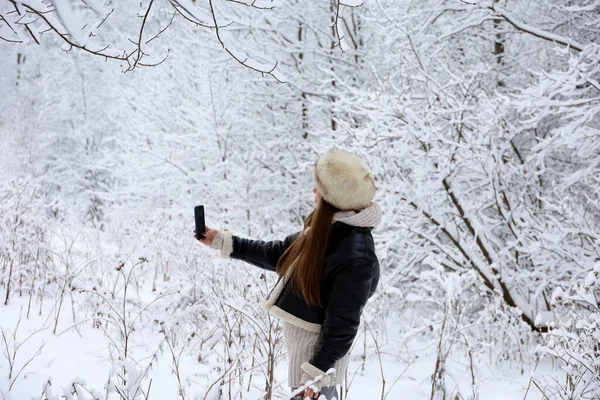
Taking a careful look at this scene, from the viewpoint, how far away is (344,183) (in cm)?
180

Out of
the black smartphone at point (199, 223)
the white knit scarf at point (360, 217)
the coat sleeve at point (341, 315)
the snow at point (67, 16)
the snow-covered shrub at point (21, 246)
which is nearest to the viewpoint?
the snow at point (67, 16)

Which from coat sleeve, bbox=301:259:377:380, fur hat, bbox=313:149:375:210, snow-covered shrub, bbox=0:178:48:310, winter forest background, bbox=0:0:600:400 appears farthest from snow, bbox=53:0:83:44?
snow-covered shrub, bbox=0:178:48:310

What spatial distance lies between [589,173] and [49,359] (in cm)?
424

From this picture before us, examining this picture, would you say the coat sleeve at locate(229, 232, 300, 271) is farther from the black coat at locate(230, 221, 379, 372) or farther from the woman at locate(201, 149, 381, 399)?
the black coat at locate(230, 221, 379, 372)

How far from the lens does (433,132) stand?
4.16m

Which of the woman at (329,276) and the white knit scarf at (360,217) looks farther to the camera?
the white knit scarf at (360,217)

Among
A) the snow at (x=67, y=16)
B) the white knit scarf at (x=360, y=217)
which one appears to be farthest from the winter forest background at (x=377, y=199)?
the white knit scarf at (x=360, y=217)

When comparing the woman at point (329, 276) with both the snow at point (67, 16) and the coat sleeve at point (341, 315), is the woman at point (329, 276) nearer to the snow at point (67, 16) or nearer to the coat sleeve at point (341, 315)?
the coat sleeve at point (341, 315)

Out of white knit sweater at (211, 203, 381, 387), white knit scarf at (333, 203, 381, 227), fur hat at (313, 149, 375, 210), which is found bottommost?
white knit sweater at (211, 203, 381, 387)

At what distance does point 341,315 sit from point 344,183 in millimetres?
513

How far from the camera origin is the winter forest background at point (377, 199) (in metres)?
2.17

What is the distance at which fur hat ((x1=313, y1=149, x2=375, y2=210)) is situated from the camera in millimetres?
1799

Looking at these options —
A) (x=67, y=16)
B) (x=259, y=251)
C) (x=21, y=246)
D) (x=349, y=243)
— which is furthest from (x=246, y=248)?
(x=21, y=246)

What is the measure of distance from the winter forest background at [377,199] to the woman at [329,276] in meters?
0.16
